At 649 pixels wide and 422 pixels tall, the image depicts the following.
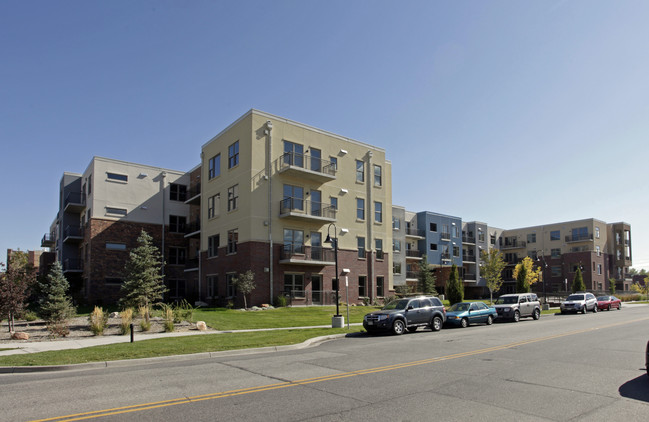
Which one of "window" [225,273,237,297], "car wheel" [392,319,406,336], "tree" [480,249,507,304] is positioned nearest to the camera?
"car wheel" [392,319,406,336]

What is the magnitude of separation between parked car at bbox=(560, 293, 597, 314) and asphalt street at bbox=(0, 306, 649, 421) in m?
25.4

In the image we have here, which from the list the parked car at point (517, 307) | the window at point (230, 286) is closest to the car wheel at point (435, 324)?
the parked car at point (517, 307)

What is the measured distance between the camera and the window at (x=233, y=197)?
36188mm

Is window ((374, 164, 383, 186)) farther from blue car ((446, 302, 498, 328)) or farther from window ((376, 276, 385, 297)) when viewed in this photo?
blue car ((446, 302, 498, 328))

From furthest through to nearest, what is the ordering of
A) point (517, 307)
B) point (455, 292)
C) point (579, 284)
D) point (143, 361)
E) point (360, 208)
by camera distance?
point (579, 284), point (455, 292), point (360, 208), point (517, 307), point (143, 361)

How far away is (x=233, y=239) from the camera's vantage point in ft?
119

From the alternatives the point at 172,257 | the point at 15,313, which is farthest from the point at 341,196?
the point at 15,313

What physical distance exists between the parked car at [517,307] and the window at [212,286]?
836 inches

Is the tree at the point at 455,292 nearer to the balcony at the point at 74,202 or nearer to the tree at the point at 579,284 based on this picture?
the tree at the point at 579,284

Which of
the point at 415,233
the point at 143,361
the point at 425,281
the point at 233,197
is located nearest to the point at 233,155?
the point at 233,197

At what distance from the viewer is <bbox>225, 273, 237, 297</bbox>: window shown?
35.3 meters

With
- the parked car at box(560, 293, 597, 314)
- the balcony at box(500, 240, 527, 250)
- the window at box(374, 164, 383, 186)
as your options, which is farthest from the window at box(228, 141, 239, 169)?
the balcony at box(500, 240, 527, 250)

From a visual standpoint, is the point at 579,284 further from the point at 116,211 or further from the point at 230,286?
the point at 116,211

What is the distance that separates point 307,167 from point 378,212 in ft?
30.9
